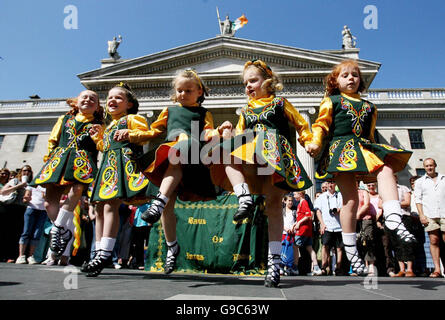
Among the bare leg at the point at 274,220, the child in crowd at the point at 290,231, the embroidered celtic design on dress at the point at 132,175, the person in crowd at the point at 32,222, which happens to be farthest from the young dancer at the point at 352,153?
the person in crowd at the point at 32,222

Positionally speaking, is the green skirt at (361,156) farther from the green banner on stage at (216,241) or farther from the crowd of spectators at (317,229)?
the crowd of spectators at (317,229)

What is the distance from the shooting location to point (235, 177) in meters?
2.61

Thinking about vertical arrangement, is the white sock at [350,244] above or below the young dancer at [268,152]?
below

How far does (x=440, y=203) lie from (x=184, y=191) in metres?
5.05

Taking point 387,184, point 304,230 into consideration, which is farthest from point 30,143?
point 387,184

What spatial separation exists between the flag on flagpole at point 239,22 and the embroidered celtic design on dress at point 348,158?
25728 millimetres

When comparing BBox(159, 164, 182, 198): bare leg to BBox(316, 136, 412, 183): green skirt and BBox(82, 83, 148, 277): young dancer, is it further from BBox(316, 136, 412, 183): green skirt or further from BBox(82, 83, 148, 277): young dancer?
BBox(316, 136, 412, 183): green skirt

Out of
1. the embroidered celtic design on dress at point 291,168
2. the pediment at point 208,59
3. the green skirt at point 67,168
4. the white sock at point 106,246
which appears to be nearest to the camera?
the embroidered celtic design on dress at point 291,168

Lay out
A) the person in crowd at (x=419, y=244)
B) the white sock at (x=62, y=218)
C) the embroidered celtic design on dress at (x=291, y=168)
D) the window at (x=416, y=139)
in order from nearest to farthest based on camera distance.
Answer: the embroidered celtic design on dress at (x=291, y=168)
the white sock at (x=62, y=218)
the person in crowd at (x=419, y=244)
the window at (x=416, y=139)

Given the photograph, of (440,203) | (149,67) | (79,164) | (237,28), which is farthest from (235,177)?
(237,28)

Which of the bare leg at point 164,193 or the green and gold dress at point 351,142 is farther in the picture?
the green and gold dress at point 351,142

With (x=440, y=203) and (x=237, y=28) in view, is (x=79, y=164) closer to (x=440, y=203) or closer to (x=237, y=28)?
(x=440, y=203)

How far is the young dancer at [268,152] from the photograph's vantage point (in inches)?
102

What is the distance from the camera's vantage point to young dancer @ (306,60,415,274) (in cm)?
271
